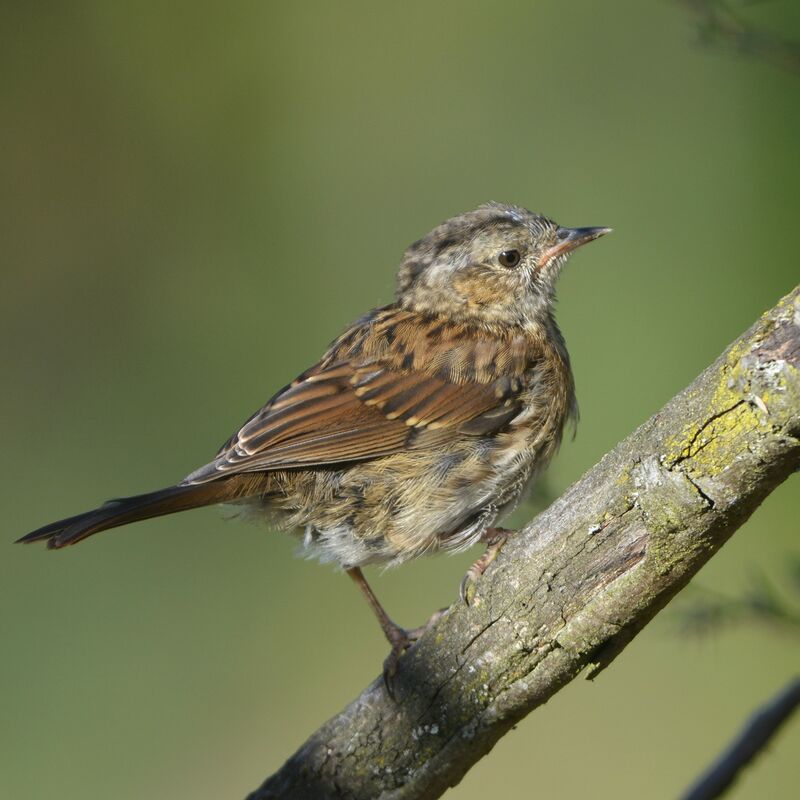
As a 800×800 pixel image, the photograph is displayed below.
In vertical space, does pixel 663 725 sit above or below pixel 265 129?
below

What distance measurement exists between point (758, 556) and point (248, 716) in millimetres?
2688

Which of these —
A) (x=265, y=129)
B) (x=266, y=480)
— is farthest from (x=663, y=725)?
(x=265, y=129)

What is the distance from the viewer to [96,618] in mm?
5977

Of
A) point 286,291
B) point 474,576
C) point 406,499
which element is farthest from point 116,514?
point 286,291

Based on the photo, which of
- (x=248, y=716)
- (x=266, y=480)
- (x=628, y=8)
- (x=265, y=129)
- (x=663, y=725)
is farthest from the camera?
(x=265, y=129)

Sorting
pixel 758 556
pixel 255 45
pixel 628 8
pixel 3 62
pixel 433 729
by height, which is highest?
pixel 3 62

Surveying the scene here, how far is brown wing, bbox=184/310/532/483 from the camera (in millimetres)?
3344

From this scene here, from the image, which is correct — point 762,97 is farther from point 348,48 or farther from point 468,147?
point 348,48

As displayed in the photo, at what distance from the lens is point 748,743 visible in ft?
8.57

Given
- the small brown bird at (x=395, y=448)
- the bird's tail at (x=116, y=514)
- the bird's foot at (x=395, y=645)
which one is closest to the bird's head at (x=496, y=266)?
the small brown bird at (x=395, y=448)

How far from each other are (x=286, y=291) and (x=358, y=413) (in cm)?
354

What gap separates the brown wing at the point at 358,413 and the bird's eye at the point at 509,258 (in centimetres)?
54

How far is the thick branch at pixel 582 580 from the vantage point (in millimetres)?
1942

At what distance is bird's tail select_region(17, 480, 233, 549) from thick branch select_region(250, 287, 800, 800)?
2.54ft
